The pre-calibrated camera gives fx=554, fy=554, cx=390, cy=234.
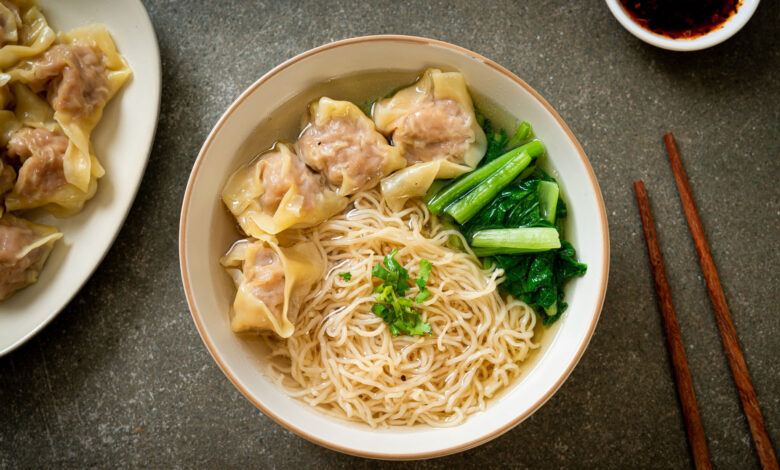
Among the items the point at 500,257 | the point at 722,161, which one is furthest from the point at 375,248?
the point at 722,161

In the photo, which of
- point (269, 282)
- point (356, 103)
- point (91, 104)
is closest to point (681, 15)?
point (356, 103)

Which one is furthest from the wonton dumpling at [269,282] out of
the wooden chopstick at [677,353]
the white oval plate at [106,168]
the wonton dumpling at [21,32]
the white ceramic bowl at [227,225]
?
the wooden chopstick at [677,353]

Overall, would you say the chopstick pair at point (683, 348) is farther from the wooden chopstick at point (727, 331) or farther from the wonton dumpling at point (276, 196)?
the wonton dumpling at point (276, 196)

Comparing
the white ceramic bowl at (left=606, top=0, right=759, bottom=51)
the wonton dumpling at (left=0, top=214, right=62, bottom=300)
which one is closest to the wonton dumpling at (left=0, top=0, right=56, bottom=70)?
the wonton dumpling at (left=0, top=214, right=62, bottom=300)

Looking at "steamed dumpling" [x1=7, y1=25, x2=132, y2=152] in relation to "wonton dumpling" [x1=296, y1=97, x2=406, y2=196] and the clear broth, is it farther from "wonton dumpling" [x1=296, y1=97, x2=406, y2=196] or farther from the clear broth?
"wonton dumpling" [x1=296, y1=97, x2=406, y2=196]

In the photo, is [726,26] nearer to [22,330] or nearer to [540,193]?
[540,193]
